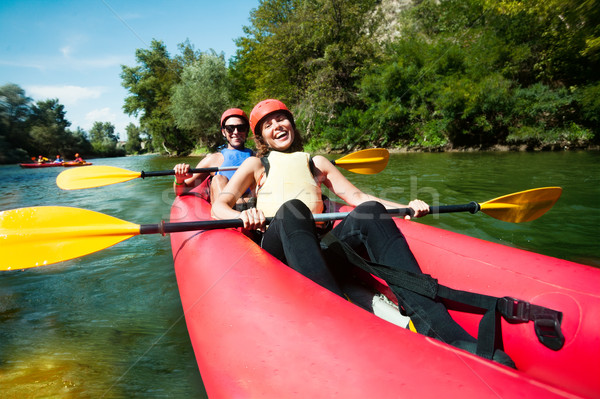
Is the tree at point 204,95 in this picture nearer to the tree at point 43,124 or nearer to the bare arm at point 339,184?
the tree at point 43,124

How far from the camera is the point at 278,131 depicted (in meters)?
2.20

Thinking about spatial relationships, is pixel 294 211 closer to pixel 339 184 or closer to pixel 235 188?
pixel 235 188

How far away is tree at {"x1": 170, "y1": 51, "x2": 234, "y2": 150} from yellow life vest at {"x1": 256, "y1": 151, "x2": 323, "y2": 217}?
22662 millimetres

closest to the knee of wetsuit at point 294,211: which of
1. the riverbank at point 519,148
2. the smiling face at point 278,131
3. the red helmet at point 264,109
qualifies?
the smiling face at point 278,131

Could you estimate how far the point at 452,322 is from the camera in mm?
1217

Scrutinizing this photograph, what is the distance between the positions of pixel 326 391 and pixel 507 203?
2.08m

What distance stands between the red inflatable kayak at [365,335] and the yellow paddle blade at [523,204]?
0.78 meters

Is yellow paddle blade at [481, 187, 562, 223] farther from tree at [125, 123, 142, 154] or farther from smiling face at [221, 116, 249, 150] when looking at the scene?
tree at [125, 123, 142, 154]

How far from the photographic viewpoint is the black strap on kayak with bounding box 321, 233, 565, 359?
1.16 m

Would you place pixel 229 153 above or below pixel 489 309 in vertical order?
above

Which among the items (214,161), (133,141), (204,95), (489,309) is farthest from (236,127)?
(133,141)

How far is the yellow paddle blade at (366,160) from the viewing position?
3.18m

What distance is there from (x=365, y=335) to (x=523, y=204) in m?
1.98

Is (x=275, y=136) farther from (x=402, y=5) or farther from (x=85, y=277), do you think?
(x=402, y=5)
